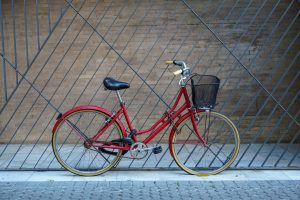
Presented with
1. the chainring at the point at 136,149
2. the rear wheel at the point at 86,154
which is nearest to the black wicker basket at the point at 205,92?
the chainring at the point at 136,149

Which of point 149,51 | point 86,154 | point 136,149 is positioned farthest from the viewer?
point 149,51

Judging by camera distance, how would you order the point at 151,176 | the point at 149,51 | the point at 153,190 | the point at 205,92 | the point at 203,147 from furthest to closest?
1. the point at 149,51
2. the point at 203,147
3. the point at 151,176
4. the point at 205,92
5. the point at 153,190

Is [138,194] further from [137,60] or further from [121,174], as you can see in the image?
[137,60]

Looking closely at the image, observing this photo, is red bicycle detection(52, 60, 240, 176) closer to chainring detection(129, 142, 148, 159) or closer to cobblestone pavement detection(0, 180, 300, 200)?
chainring detection(129, 142, 148, 159)

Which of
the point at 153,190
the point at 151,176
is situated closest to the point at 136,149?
the point at 151,176

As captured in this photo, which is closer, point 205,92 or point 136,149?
point 205,92

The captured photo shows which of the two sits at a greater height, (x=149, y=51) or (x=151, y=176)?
(x=149, y=51)

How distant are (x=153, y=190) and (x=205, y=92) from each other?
48.9 inches

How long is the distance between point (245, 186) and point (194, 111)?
3.34 feet

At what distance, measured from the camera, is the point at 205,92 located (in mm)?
6539

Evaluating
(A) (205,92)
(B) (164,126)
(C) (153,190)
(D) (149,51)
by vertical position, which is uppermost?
(D) (149,51)

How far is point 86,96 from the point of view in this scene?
8992mm

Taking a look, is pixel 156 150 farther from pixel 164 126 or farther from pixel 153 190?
pixel 153 190

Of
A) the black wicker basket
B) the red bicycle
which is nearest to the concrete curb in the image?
the red bicycle
